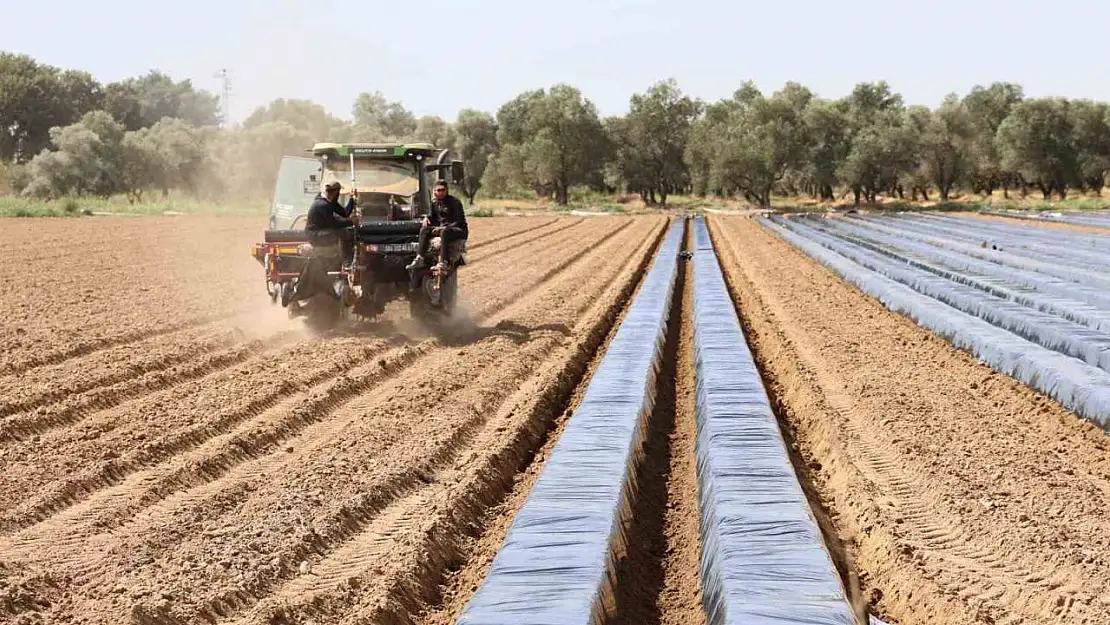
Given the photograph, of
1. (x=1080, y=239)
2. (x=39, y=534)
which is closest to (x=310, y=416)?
(x=39, y=534)

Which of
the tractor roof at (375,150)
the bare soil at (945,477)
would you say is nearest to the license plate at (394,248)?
the tractor roof at (375,150)

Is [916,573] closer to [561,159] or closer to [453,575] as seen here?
[453,575]

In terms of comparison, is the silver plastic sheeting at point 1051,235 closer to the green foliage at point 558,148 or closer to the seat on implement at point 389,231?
the seat on implement at point 389,231

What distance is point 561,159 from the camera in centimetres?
6675

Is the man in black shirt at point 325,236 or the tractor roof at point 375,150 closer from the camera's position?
the man in black shirt at point 325,236

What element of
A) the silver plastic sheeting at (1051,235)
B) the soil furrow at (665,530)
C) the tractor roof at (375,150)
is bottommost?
the soil furrow at (665,530)

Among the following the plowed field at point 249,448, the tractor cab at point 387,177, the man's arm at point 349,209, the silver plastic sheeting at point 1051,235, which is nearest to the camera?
the plowed field at point 249,448

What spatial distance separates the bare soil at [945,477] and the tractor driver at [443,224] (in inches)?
148

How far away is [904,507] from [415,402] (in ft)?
12.9

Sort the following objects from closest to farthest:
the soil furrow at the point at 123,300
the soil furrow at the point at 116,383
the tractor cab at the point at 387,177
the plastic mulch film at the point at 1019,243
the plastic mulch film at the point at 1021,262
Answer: the soil furrow at the point at 116,383
the soil furrow at the point at 123,300
the tractor cab at the point at 387,177
the plastic mulch film at the point at 1021,262
the plastic mulch film at the point at 1019,243

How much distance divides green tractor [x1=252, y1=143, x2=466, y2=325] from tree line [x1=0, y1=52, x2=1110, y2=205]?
145ft

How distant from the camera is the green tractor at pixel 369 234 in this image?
11.0 meters

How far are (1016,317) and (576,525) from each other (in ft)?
28.1

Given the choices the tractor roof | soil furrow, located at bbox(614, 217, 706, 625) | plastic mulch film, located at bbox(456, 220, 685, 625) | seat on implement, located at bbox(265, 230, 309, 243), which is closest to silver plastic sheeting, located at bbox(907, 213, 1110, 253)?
the tractor roof
